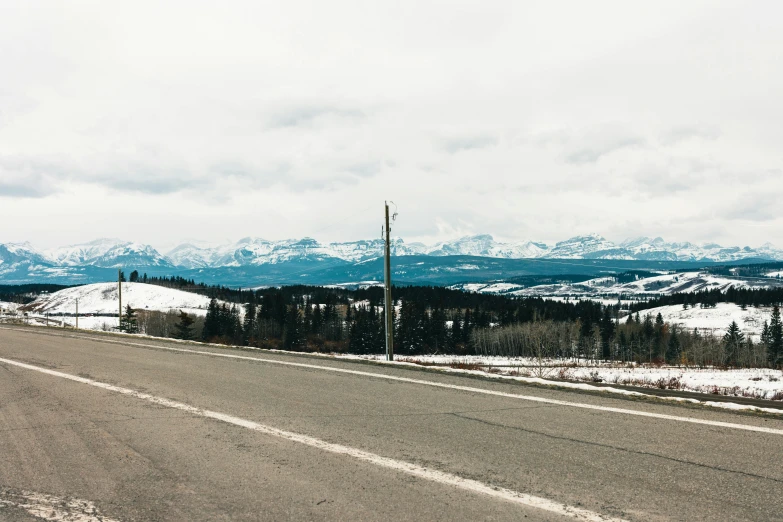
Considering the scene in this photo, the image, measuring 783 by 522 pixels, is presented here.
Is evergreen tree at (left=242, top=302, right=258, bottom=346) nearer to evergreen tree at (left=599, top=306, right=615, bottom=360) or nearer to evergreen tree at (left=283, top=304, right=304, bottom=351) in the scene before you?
evergreen tree at (left=283, top=304, right=304, bottom=351)

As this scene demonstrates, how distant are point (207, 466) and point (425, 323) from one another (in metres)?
105

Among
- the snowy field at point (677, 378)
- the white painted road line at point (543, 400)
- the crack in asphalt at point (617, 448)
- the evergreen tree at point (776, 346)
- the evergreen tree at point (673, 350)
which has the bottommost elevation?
the evergreen tree at point (673, 350)

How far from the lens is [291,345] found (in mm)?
95625

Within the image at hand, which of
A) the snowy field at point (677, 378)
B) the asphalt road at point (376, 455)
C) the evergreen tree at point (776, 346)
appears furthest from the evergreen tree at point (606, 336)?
the asphalt road at point (376, 455)

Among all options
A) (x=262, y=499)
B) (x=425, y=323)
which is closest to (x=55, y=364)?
(x=262, y=499)

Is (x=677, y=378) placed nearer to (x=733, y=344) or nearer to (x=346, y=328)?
(x=733, y=344)

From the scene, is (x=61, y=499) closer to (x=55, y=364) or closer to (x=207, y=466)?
(x=207, y=466)

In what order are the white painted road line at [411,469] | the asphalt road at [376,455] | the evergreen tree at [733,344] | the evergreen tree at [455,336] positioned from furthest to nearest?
the evergreen tree at [455,336] < the evergreen tree at [733,344] < the asphalt road at [376,455] < the white painted road line at [411,469]

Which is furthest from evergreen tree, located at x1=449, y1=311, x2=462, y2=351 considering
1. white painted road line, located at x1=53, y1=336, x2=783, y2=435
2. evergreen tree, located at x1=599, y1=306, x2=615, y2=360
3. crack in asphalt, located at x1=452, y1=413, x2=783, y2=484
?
crack in asphalt, located at x1=452, y1=413, x2=783, y2=484

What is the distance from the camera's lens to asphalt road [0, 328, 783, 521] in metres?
4.54

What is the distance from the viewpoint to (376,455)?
583cm

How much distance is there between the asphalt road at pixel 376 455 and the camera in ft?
14.9

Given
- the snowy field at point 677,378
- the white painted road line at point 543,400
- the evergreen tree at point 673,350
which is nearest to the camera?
the white painted road line at point 543,400

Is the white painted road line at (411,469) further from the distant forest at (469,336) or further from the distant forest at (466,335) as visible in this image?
the distant forest at (466,335)
